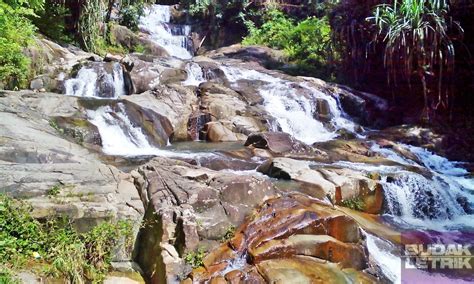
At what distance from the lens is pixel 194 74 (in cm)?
1270

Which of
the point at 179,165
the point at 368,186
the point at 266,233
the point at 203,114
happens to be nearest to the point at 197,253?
the point at 266,233

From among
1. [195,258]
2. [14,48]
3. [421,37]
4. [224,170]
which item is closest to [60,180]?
[195,258]

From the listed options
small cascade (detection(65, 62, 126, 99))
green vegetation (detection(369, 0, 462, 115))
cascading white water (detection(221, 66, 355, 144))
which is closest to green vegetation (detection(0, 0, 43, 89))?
small cascade (detection(65, 62, 126, 99))

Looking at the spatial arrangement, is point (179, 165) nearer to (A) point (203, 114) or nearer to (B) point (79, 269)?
(B) point (79, 269)

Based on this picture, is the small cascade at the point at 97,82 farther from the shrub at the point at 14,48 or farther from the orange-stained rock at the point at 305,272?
the orange-stained rock at the point at 305,272

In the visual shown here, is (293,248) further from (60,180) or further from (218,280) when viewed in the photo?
(60,180)

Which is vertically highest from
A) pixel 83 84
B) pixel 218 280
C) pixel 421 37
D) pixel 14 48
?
pixel 421 37

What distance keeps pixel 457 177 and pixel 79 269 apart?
26.8 ft

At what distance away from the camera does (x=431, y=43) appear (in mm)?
10633

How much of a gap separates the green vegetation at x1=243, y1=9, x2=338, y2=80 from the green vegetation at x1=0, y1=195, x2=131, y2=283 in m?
12.6

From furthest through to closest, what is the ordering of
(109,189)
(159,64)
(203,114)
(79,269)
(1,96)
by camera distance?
(159,64)
(203,114)
(1,96)
(109,189)
(79,269)

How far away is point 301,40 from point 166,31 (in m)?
7.41

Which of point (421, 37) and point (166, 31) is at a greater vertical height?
point (166, 31)

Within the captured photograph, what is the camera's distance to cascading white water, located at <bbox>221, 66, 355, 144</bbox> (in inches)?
436
